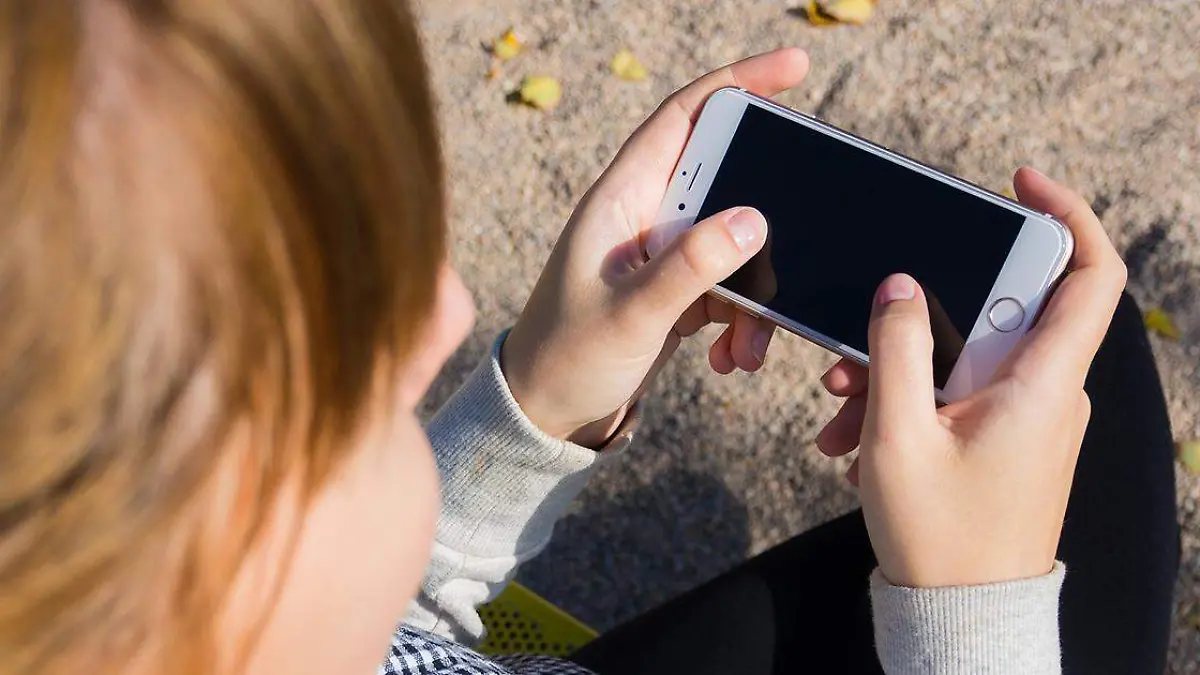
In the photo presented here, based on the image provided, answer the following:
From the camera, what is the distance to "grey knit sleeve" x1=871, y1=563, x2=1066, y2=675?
2.78 feet

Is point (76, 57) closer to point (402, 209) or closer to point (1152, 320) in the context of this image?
point (402, 209)

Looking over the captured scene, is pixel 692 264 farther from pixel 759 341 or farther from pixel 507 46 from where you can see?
pixel 507 46

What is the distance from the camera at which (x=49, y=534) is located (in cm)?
36

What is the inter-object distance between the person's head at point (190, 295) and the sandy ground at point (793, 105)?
113cm

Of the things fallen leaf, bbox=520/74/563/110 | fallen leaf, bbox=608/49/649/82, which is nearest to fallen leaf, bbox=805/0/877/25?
fallen leaf, bbox=608/49/649/82

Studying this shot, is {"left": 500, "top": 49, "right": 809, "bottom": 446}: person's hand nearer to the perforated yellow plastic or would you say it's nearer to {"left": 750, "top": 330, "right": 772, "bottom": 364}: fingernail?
{"left": 750, "top": 330, "right": 772, "bottom": 364}: fingernail

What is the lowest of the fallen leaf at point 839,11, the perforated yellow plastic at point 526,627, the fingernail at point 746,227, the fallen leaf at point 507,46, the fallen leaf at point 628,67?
the perforated yellow plastic at point 526,627

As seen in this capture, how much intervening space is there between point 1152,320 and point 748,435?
67 cm

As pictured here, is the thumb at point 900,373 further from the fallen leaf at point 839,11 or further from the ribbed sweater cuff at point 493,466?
the fallen leaf at point 839,11

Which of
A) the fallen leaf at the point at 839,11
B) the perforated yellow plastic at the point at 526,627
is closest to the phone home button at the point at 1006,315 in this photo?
the perforated yellow plastic at the point at 526,627

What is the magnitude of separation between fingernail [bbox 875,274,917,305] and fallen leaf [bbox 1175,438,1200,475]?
2.61 ft

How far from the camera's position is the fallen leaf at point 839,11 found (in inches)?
67.8

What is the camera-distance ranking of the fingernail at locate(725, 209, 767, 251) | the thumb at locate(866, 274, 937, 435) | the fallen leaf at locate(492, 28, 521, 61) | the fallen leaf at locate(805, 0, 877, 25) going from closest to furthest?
the thumb at locate(866, 274, 937, 435) → the fingernail at locate(725, 209, 767, 251) → the fallen leaf at locate(805, 0, 877, 25) → the fallen leaf at locate(492, 28, 521, 61)

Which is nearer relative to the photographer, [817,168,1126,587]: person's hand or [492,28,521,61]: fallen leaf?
[817,168,1126,587]: person's hand
